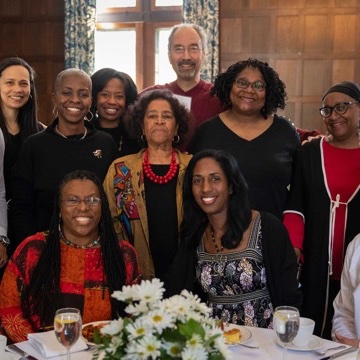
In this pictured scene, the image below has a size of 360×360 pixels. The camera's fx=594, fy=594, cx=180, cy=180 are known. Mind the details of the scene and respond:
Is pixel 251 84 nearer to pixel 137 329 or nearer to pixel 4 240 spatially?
pixel 4 240

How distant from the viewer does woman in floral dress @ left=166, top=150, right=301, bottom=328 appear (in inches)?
96.5

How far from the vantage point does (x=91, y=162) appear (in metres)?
3.13

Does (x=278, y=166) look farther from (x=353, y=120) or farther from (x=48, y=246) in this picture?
(x=48, y=246)

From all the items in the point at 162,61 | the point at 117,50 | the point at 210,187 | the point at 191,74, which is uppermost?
the point at 117,50

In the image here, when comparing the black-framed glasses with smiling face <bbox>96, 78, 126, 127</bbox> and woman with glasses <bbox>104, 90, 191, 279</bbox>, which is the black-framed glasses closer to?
woman with glasses <bbox>104, 90, 191, 279</bbox>

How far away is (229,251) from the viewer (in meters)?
2.51

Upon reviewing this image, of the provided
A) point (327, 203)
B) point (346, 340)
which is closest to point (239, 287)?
point (346, 340)

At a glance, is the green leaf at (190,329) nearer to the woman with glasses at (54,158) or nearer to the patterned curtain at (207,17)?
the woman with glasses at (54,158)

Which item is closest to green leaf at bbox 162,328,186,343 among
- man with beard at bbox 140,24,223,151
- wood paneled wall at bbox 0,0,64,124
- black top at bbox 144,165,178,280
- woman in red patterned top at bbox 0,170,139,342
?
woman in red patterned top at bbox 0,170,139,342

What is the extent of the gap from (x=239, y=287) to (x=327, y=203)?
810 millimetres

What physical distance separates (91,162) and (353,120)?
1360 millimetres

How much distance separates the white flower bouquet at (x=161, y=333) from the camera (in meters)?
1.30

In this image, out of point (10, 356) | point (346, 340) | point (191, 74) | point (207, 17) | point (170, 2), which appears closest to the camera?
point (10, 356)

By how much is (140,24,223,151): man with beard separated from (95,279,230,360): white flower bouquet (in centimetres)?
225
